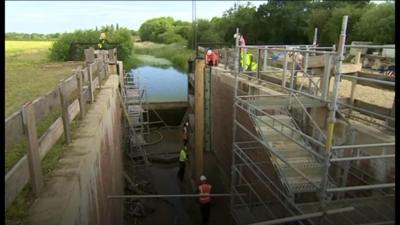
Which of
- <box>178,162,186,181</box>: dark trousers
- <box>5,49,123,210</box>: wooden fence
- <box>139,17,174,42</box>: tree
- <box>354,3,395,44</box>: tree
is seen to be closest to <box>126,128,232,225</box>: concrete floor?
<box>178,162,186,181</box>: dark trousers

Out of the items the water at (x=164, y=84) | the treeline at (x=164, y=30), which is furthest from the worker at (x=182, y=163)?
the treeline at (x=164, y=30)

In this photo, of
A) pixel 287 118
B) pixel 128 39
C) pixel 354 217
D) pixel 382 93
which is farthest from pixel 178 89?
pixel 354 217

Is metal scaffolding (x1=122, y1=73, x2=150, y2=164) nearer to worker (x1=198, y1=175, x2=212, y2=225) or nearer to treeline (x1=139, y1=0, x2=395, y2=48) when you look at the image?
worker (x1=198, y1=175, x2=212, y2=225)

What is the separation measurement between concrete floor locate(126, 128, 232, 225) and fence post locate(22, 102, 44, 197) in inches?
262

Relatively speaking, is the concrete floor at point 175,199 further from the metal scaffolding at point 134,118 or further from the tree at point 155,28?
the tree at point 155,28

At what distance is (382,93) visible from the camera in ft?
36.0

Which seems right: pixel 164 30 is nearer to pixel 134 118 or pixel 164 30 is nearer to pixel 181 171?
pixel 134 118

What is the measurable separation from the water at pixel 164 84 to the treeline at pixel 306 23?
32.0 ft

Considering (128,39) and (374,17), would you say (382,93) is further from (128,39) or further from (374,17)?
(128,39)

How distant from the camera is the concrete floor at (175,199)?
11008mm

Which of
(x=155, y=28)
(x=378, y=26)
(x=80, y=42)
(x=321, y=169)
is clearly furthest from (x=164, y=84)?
(x=155, y=28)

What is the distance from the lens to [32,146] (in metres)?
3.59

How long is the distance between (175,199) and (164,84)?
107 feet

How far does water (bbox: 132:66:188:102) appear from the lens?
119ft
